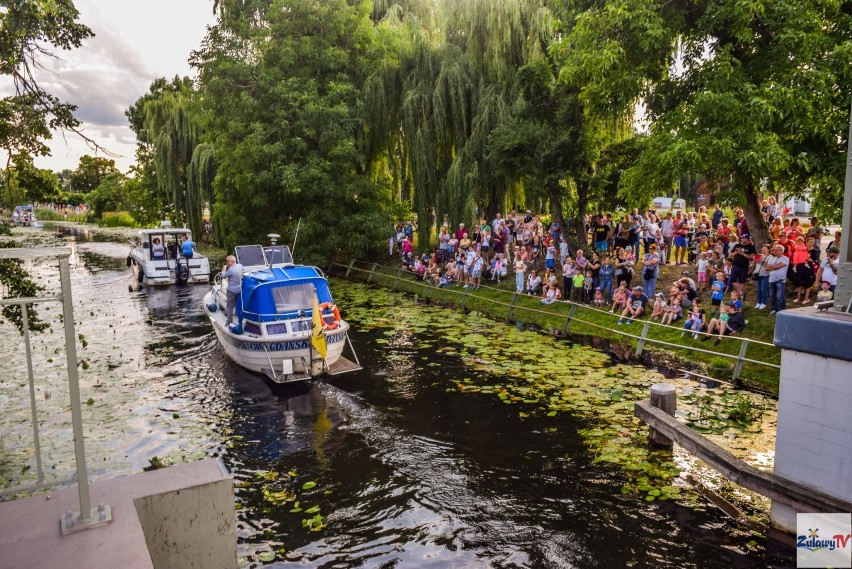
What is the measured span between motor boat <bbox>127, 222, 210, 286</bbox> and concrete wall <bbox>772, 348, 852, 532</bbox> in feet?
89.2

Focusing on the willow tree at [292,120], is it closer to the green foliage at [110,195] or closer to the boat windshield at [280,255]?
the boat windshield at [280,255]

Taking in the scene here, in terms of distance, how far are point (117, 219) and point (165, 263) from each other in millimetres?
61722

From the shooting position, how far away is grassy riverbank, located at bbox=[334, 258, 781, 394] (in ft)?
44.5

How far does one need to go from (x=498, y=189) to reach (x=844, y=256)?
19.2m

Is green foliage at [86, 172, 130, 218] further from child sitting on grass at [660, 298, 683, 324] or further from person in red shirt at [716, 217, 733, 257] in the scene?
child sitting on grass at [660, 298, 683, 324]

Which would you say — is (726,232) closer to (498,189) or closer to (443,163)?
(498,189)

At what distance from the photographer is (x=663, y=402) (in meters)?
9.84

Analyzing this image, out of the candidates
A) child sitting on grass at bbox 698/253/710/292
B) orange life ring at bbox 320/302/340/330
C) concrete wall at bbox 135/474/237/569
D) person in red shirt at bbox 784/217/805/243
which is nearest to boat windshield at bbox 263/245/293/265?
orange life ring at bbox 320/302/340/330

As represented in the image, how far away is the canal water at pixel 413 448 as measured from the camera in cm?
766

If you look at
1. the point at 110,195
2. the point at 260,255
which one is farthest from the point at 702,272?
the point at 110,195

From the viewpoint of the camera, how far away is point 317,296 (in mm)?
15305

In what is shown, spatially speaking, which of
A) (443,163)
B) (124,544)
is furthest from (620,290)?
(124,544)

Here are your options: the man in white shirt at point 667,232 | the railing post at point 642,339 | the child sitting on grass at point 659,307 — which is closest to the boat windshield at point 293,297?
the railing post at point 642,339

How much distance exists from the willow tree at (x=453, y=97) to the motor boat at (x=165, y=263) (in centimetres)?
1084
